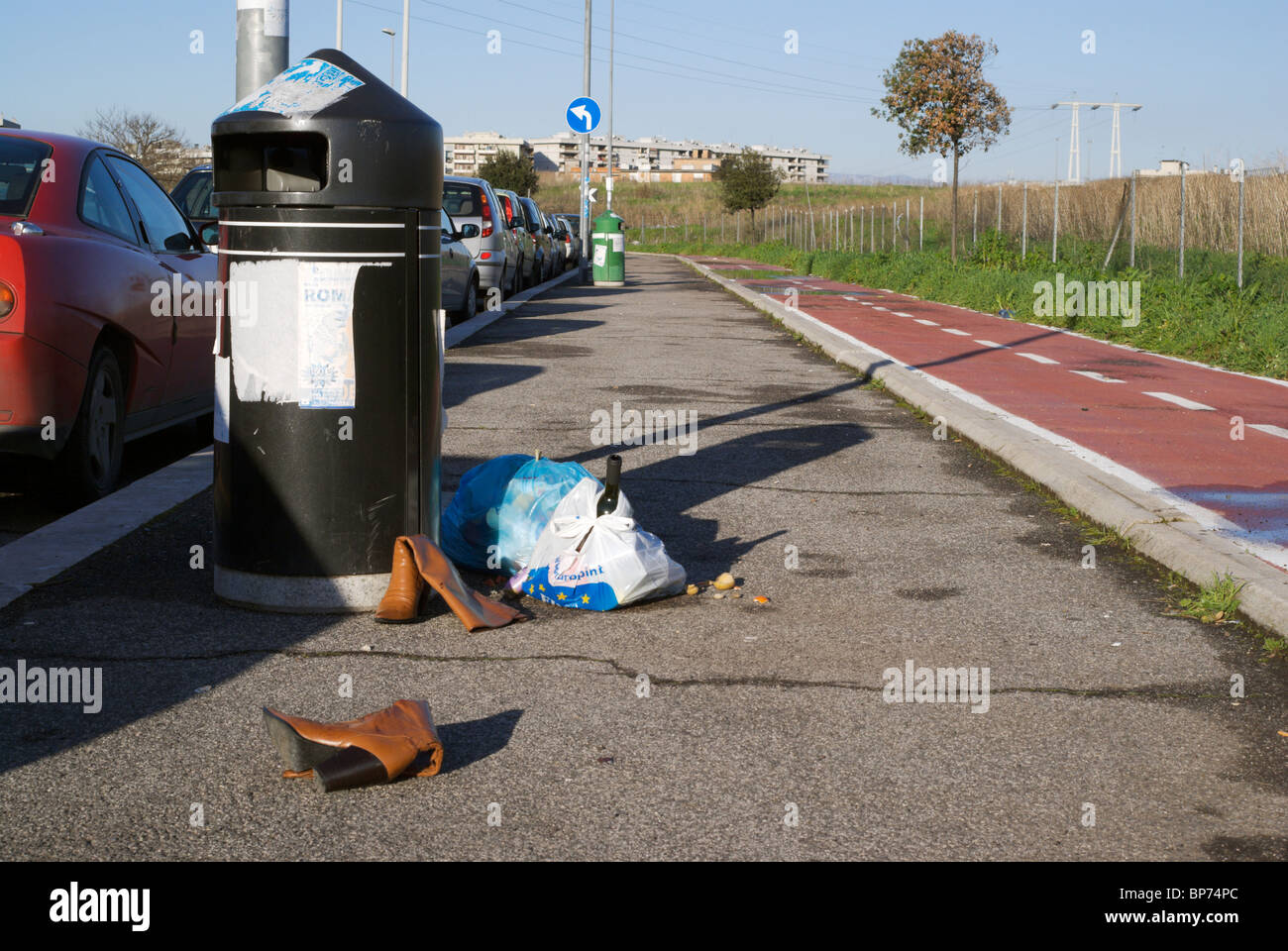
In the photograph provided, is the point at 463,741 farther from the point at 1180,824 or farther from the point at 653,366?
the point at 653,366

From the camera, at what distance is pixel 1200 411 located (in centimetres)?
1062

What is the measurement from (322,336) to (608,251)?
2680cm

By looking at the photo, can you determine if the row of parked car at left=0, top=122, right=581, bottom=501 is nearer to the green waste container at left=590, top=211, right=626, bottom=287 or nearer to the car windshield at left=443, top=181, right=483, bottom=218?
the car windshield at left=443, top=181, right=483, bottom=218

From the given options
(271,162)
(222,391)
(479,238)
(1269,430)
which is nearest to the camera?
(271,162)

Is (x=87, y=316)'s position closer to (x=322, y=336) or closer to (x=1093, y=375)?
(x=322, y=336)

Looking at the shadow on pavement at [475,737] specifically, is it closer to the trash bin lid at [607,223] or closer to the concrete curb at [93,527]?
the concrete curb at [93,527]

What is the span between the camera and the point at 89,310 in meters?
6.13

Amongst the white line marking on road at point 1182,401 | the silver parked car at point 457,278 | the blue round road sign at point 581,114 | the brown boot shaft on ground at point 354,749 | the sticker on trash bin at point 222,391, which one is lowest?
the brown boot shaft on ground at point 354,749

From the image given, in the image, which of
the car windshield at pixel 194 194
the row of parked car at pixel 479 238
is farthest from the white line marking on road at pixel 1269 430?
the car windshield at pixel 194 194

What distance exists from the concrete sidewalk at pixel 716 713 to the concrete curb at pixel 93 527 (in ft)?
0.29

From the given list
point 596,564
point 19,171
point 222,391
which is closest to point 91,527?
point 222,391

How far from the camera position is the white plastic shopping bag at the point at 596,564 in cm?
495
